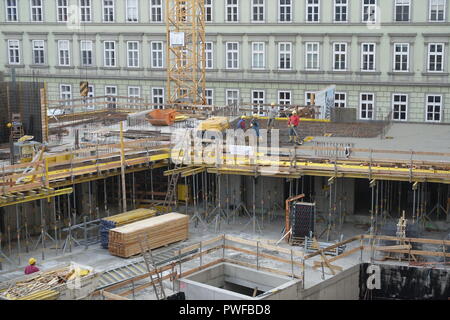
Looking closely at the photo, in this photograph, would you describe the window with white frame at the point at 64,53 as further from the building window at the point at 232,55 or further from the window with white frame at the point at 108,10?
the building window at the point at 232,55

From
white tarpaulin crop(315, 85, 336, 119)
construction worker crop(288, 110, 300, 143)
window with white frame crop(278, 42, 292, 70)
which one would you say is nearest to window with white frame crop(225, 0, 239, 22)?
window with white frame crop(278, 42, 292, 70)

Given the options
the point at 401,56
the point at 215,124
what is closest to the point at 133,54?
the point at 401,56

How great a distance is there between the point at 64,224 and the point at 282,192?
9.48m

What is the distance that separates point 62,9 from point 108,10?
3918 mm

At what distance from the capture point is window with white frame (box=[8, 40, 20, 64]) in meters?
56.6

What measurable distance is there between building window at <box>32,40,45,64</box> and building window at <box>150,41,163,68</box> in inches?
358

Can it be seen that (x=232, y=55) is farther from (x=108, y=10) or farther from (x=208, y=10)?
(x=108, y=10)

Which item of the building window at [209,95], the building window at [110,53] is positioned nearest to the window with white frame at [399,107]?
the building window at [209,95]

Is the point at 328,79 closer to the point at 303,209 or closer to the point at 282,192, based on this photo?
the point at 282,192

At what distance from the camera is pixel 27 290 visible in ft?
71.8

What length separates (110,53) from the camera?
176ft

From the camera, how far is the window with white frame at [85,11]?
54.0m
